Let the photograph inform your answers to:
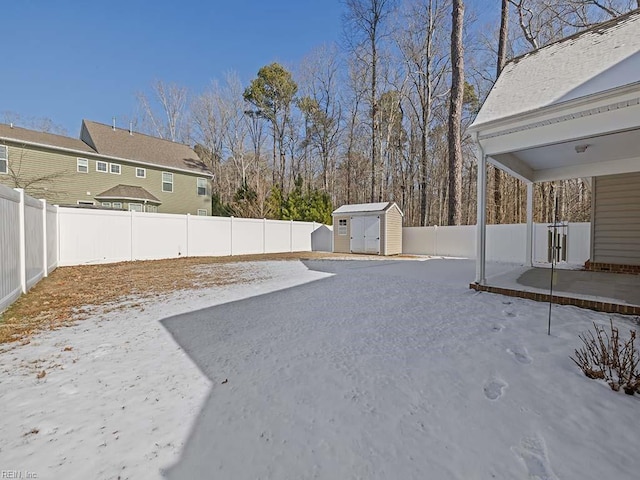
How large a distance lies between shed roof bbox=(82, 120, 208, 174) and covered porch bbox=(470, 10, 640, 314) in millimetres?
17171

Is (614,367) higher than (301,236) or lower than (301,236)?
lower

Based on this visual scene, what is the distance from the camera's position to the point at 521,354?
269 centimetres

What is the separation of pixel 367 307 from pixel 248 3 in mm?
15297

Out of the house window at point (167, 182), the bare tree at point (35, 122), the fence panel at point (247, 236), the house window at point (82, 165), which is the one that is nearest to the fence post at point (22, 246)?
the fence panel at point (247, 236)

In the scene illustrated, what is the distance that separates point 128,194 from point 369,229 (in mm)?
12041

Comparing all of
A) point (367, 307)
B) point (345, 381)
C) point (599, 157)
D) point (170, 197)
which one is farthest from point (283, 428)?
point (170, 197)

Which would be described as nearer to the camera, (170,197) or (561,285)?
(561,285)

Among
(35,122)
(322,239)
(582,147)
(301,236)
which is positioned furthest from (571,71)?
(35,122)

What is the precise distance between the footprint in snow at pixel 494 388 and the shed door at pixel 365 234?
1165 centimetres

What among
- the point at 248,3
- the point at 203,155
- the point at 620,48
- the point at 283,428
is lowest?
the point at 283,428

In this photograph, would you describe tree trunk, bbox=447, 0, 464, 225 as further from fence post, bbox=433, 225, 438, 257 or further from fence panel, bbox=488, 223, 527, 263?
fence panel, bbox=488, 223, 527, 263

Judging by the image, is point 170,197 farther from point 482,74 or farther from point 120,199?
point 482,74

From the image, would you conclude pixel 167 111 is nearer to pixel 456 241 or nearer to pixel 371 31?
pixel 371 31

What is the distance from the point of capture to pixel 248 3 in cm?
1366
